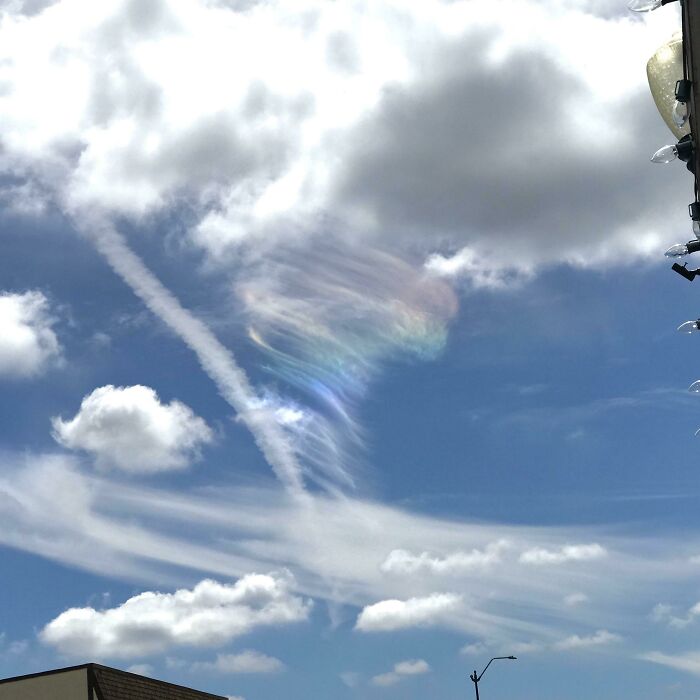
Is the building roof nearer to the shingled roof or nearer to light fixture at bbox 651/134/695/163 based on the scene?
the shingled roof

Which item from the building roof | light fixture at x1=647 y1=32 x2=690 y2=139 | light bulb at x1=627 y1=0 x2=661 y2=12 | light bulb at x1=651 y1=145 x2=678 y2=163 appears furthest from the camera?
the building roof

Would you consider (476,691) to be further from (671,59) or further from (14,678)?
(671,59)

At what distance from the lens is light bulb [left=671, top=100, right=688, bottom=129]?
17.4 metres

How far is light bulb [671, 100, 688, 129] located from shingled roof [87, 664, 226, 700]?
32189mm

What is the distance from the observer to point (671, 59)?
17.5 m

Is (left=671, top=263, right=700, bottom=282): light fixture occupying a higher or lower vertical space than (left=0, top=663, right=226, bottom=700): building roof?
higher

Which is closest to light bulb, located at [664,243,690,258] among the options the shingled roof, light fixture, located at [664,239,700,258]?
light fixture, located at [664,239,700,258]

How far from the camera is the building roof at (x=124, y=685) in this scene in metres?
39.1

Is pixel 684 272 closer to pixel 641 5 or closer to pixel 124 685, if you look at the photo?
pixel 641 5

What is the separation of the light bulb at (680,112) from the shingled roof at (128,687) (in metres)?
32.2

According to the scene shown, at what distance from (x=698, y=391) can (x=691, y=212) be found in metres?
3.67

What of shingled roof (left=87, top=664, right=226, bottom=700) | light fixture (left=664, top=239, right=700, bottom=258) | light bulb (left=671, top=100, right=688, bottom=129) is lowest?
shingled roof (left=87, top=664, right=226, bottom=700)

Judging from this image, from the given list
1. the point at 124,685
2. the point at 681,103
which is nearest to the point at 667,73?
the point at 681,103

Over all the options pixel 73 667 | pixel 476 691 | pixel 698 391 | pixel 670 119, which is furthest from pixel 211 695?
pixel 670 119
